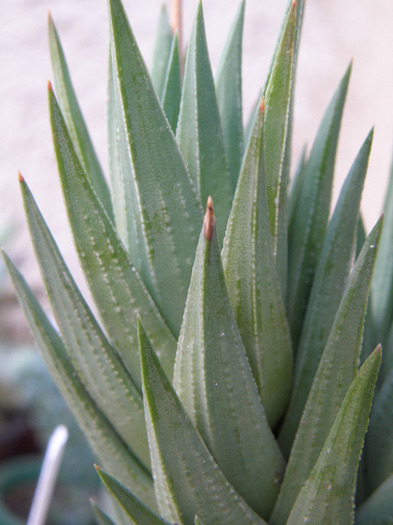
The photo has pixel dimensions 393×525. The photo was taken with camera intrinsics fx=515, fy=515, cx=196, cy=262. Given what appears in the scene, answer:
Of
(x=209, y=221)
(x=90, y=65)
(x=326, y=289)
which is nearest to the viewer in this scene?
(x=209, y=221)

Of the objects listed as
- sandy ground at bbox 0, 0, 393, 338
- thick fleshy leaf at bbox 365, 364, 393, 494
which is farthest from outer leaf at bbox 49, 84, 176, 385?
sandy ground at bbox 0, 0, 393, 338

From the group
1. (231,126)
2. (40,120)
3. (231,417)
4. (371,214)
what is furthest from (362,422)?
(40,120)

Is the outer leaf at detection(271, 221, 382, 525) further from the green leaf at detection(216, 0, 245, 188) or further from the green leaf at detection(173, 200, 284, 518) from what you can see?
the green leaf at detection(216, 0, 245, 188)

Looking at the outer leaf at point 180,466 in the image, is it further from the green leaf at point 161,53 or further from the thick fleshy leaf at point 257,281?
the green leaf at point 161,53

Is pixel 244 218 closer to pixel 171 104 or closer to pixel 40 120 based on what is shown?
pixel 171 104

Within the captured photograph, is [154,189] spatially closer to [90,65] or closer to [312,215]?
[312,215]

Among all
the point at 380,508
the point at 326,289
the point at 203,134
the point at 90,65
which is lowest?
the point at 380,508

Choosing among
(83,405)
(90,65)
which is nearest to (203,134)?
(83,405)
